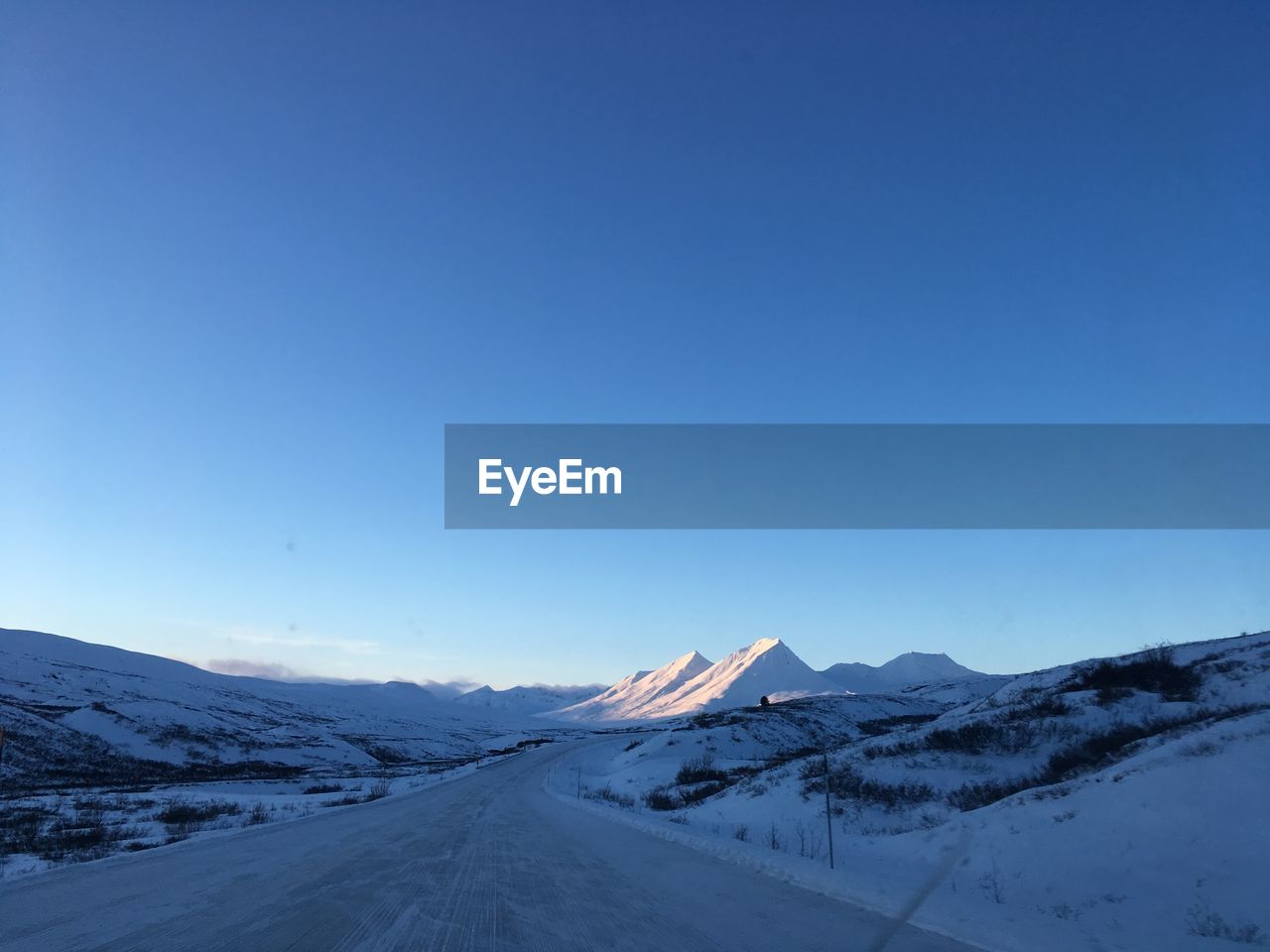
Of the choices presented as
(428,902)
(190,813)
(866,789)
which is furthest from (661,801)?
(428,902)

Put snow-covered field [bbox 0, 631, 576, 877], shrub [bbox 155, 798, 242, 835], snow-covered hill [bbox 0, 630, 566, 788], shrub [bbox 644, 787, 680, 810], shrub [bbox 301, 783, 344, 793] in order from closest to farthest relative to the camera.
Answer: shrub [bbox 155, 798, 242, 835], snow-covered field [bbox 0, 631, 576, 877], shrub [bbox 644, 787, 680, 810], shrub [bbox 301, 783, 344, 793], snow-covered hill [bbox 0, 630, 566, 788]

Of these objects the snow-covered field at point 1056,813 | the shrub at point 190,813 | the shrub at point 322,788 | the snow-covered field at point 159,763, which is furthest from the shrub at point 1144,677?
the shrub at point 322,788

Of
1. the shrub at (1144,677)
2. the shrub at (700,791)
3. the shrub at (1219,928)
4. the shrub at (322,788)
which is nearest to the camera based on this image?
the shrub at (1219,928)

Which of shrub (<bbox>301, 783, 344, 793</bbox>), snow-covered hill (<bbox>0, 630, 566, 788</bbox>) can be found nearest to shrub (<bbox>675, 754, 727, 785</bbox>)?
shrub (<bbox>301, 783, 344, 793</bbox>)

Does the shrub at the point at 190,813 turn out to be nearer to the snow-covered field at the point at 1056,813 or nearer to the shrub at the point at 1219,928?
the snow-covered field at the point at 1056,813

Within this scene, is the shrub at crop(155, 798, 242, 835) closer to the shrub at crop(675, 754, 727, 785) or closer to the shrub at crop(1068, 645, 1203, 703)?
the shrub at crop(675, 754, 727, 785)
